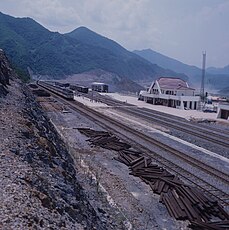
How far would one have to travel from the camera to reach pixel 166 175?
59.9 ft

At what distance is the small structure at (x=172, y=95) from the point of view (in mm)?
62875

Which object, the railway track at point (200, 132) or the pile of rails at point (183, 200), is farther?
the railway track at point (200, 132)

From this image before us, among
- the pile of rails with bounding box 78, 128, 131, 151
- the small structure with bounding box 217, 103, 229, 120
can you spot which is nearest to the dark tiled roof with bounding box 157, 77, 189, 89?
the small structure with bounding box 217, 103, 229, 120

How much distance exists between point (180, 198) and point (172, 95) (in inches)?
1984

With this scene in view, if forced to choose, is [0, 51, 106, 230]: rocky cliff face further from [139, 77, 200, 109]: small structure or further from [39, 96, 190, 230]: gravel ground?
[139, 77, 200, 109]: small structure

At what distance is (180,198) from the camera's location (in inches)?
599

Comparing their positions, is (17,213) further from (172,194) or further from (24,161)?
(172,194)

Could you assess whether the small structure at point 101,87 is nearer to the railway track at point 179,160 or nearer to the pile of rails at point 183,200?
the railway track at point 179,160

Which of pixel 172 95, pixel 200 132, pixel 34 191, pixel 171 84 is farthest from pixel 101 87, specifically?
pixel 34 191

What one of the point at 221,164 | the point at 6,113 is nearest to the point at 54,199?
the point at 6,113

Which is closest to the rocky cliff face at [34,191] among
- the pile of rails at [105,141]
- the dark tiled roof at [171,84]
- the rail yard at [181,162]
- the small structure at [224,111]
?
the rail yard at [181,162]

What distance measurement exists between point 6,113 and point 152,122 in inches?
981

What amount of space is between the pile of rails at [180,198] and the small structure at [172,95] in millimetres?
42225

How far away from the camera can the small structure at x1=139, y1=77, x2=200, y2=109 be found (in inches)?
2475
